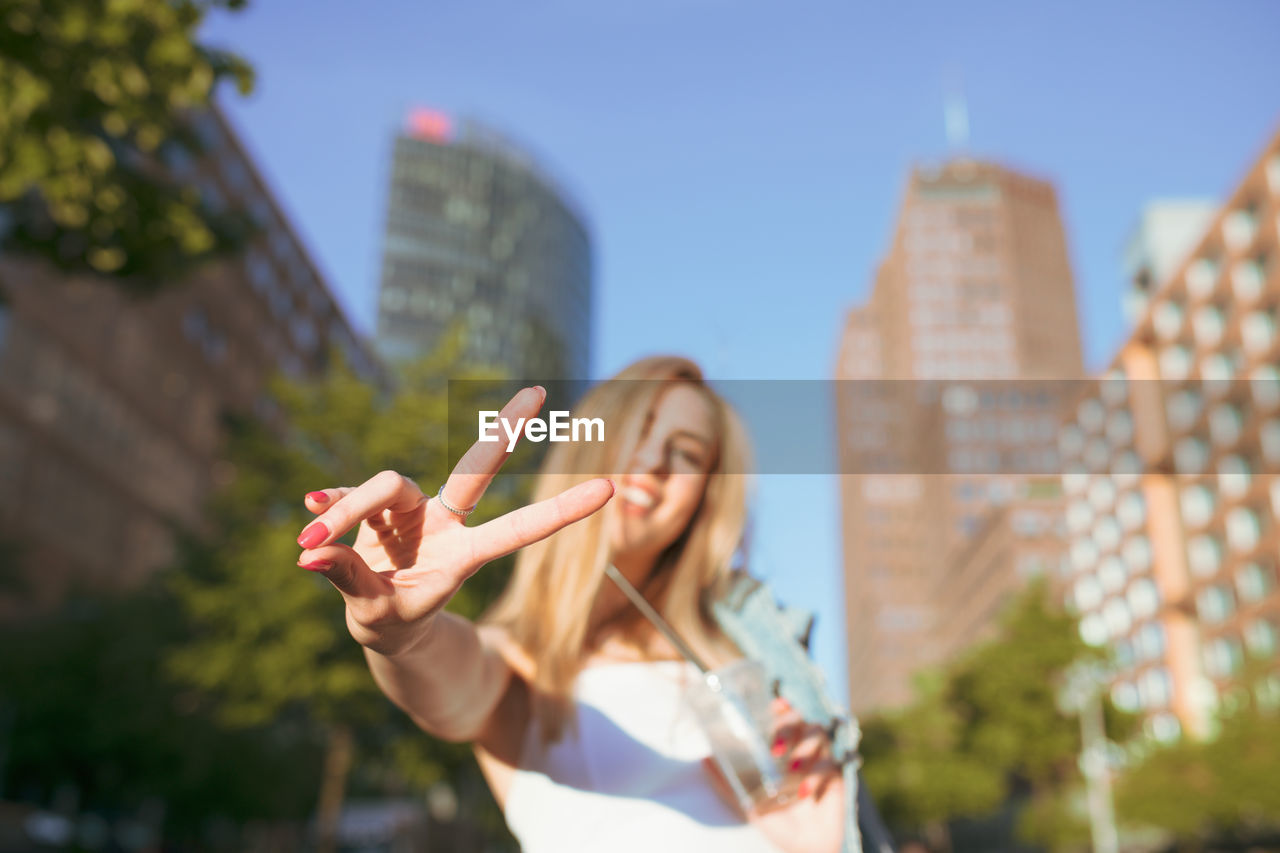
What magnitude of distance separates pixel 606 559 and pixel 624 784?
390 millimetres

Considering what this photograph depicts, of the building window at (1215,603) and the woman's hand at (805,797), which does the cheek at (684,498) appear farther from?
the building window at (1215,603)

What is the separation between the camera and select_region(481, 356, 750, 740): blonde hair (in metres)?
2.02

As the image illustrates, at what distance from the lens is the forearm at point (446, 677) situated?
1.71 m

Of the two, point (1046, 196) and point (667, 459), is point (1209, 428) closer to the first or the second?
point (667, 459)

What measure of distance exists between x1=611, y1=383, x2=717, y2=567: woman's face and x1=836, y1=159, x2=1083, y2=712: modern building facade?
117927 mm

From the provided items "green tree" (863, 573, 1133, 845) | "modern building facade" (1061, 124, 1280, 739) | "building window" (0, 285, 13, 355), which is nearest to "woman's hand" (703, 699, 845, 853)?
"green tree" (863, 573, 1133, 845)

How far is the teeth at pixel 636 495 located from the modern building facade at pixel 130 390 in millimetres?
30840

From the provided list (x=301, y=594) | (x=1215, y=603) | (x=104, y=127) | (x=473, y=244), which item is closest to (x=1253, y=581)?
(x=1215, y=603)

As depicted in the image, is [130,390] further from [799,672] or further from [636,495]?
[799,672]

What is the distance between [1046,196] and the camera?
140 m

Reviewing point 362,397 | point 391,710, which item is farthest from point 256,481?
point 391,710

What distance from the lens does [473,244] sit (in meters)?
121
